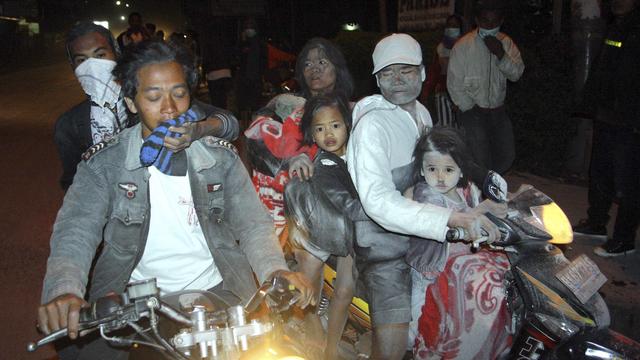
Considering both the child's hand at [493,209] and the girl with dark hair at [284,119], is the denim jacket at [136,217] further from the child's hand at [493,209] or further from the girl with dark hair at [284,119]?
the girl with dark hair at [284,119]

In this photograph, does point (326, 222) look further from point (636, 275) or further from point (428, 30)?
point (428, 30)

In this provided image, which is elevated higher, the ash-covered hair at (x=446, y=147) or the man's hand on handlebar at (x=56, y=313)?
the ash-covered hair at (x=446, y=147)

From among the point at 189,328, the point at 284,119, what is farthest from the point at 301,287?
the point at 284,119

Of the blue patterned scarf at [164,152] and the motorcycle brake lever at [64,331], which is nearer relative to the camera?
the motorcycle brake lever at [64,331]

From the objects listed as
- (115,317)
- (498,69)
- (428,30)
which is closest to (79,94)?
(428,30)

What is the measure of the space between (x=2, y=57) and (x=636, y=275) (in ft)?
148

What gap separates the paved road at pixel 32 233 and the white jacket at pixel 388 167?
2786 millimetres

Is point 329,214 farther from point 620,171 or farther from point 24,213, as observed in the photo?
point 24,213

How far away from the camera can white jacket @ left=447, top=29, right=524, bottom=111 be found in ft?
21.1

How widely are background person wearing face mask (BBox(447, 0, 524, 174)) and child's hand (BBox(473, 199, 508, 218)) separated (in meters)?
3.50

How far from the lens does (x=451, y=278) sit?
2.97m

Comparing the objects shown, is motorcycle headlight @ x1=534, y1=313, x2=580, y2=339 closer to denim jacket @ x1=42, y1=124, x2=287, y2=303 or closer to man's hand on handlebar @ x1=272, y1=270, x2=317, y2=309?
man's hand on handlebar @ x1=272, y1=270, x2=317, y2=309

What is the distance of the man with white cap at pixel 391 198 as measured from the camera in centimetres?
288

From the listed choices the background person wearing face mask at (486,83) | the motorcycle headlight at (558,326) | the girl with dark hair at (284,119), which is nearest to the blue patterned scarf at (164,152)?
the motorcycle headlight at (558,326)
